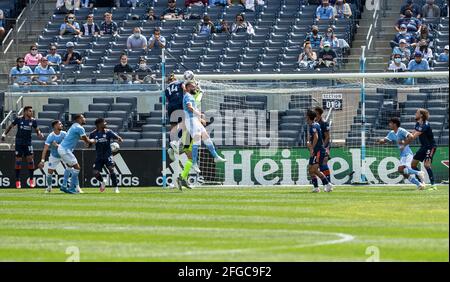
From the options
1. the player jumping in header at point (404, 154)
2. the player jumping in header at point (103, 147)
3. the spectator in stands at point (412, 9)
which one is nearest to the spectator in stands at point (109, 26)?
the spectator in stands at point (412, 9)

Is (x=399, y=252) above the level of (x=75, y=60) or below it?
below

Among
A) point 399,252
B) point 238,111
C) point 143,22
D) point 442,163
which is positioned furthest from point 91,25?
point 399,252

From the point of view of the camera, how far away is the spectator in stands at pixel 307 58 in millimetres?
38594

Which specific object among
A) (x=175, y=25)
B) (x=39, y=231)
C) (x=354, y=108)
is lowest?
(x=39, y=231)

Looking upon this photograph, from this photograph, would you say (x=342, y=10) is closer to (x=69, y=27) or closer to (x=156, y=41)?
(x=156, y=41)

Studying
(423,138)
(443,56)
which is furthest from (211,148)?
(443,56)

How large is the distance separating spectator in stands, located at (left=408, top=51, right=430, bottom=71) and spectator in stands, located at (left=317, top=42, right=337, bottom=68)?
2459 millimetres

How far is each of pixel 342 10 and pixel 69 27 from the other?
953cm

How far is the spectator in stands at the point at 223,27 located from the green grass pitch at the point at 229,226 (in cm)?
1438

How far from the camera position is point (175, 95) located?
31125 millimetres

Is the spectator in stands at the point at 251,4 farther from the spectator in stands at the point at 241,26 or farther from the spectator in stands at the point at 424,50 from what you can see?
the spectator in stands at the point at 424,50
